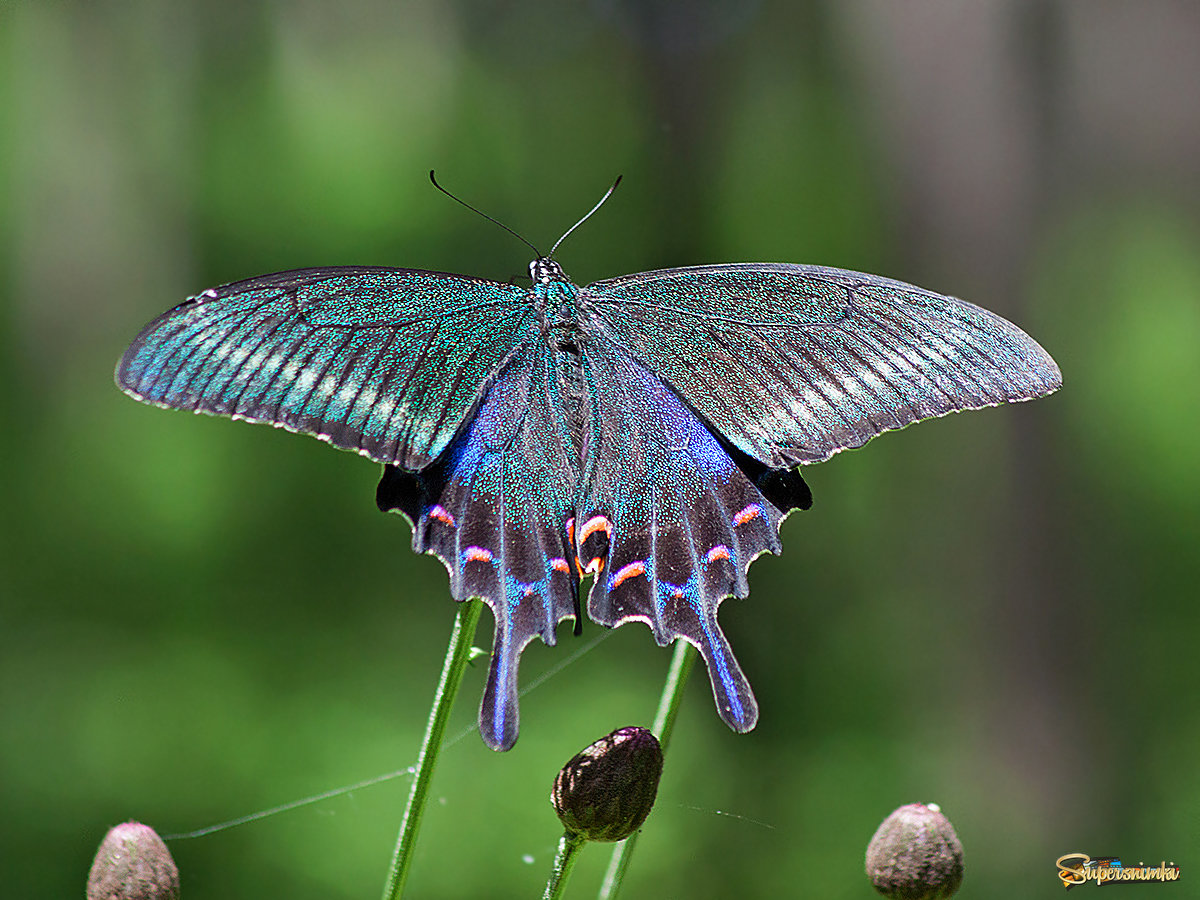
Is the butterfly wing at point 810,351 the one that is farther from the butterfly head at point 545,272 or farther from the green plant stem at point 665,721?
the green plant stem at point 665,721

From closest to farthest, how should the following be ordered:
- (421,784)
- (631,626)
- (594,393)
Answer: (421,784) → (594,393) → (631,626)

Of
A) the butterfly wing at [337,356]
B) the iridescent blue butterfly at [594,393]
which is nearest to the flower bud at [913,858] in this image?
the iridescent blue butterfly at [594,393]

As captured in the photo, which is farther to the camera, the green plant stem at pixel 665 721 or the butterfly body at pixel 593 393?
the butterfly body at pixel 593 393

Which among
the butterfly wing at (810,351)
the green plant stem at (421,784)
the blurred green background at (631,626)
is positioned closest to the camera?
the green plant stem at (421,784)

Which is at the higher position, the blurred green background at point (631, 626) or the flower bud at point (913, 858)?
the blurred green background at point (631, 626)

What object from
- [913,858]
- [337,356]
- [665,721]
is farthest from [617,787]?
[337,356]

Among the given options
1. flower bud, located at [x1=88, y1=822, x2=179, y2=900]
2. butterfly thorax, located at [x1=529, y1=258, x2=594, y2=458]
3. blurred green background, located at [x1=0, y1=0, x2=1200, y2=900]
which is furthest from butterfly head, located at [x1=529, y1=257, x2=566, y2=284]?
blurred green background, located at [x1=0, y1=0, x2=1200, y2=900]

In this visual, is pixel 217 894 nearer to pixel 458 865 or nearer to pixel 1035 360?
pixel 458 865

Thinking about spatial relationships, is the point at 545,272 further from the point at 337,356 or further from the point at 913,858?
the point at 913,858
